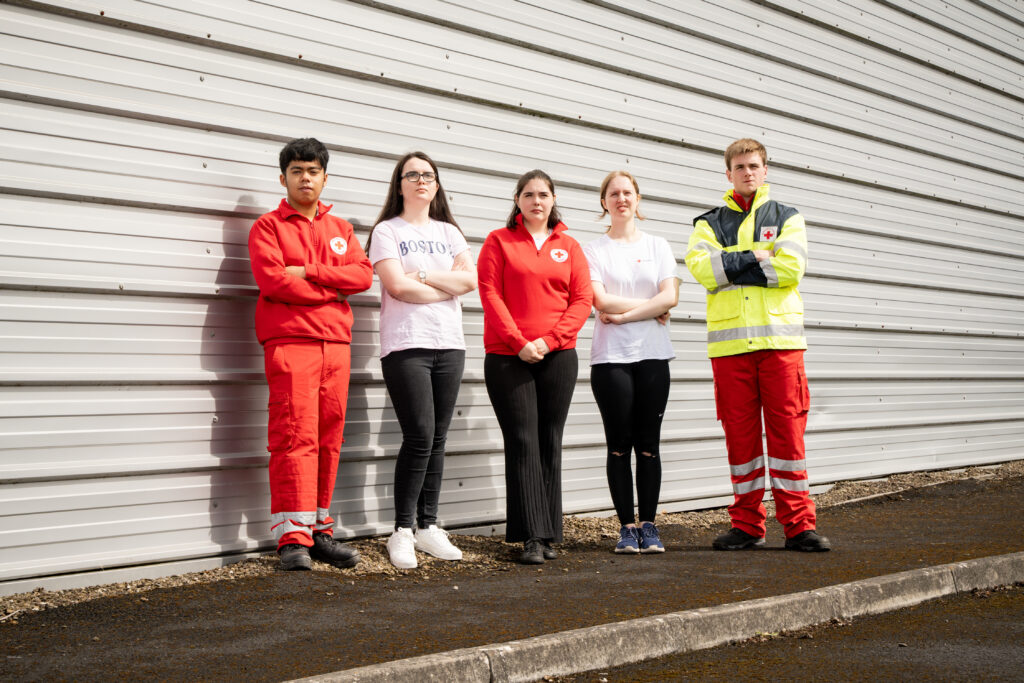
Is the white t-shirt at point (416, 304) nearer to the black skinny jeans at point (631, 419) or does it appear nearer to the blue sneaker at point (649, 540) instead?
the black skinny jeans at point (631, 419)

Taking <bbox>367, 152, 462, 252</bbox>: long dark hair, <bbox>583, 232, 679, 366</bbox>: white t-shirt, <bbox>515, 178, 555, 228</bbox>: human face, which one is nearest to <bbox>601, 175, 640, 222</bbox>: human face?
<bbox>583, 232, 679, 366</bbox>: white t-shirt

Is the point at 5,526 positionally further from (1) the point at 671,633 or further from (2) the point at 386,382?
(1) the point at 671,633

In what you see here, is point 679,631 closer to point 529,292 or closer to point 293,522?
point 293,522

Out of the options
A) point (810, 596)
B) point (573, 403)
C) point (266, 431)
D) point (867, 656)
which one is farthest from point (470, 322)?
point (867, 656)

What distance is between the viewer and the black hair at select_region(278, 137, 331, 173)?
15.9 feet

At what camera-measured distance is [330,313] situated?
4867 millimetres

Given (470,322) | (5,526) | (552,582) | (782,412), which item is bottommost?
(552,582)

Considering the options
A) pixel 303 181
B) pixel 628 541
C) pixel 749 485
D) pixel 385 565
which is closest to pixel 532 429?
pixel 628 541

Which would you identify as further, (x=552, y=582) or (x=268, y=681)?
(x=552, y=582)

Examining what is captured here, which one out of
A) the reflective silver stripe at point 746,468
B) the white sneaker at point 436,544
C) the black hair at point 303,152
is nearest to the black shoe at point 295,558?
the white sneaker at point 436,544

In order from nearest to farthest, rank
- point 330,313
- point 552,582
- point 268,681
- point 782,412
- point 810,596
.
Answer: point 268,681 → point 810,596 → point 552,582 → point 330,313 → point 782,412

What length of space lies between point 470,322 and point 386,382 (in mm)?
1020

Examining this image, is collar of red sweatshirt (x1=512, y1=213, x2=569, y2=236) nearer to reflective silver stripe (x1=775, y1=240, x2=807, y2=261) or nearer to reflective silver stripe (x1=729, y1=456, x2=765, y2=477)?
reflective silver stripe (x1=775, y1=240, x2=807, y2=261)

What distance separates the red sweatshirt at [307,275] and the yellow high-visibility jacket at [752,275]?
199 centimetres
